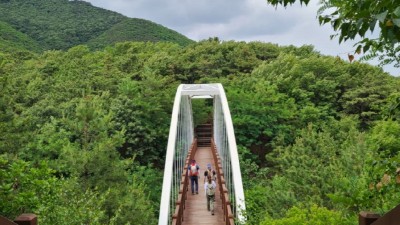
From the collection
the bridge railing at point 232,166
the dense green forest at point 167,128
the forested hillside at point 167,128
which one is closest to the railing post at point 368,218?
the dense green forest at point 167,128

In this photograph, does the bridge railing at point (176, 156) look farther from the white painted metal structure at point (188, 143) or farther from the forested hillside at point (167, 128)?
the forested hillside at point (167, 128)

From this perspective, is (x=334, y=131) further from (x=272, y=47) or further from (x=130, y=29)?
(x=130, y=29)

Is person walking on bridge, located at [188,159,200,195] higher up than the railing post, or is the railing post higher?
the railing post

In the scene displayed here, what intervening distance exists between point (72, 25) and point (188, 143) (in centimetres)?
4809

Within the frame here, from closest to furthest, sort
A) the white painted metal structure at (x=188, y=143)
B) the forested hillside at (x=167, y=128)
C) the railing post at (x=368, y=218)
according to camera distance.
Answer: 1. the railing post at (x=368, y=218)
2. the forested hillside at (x=167, y=128)
3. the white painted metal structure at (x=188, y=143)

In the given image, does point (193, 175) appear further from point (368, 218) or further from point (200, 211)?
point (368, 218)

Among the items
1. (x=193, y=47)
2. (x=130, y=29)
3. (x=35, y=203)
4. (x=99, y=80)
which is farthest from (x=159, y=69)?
(x=130, y=29)

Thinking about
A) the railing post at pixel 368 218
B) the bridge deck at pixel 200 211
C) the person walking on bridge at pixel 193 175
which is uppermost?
the railing post at pixel 368 218

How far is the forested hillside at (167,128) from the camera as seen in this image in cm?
965

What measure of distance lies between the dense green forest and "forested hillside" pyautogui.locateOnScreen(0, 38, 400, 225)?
0.06 metres

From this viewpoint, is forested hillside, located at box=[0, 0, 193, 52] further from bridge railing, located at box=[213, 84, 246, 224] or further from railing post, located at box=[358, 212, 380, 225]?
railing post, located at box=[358, 212, 380, 225]

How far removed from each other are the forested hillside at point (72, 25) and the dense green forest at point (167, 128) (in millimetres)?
6762

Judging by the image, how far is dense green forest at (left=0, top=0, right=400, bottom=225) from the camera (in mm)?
9328

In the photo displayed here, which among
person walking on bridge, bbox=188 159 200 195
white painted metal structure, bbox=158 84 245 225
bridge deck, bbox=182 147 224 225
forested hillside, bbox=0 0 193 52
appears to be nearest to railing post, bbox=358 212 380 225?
white painted metal structure, bbox=158 84 245 225
